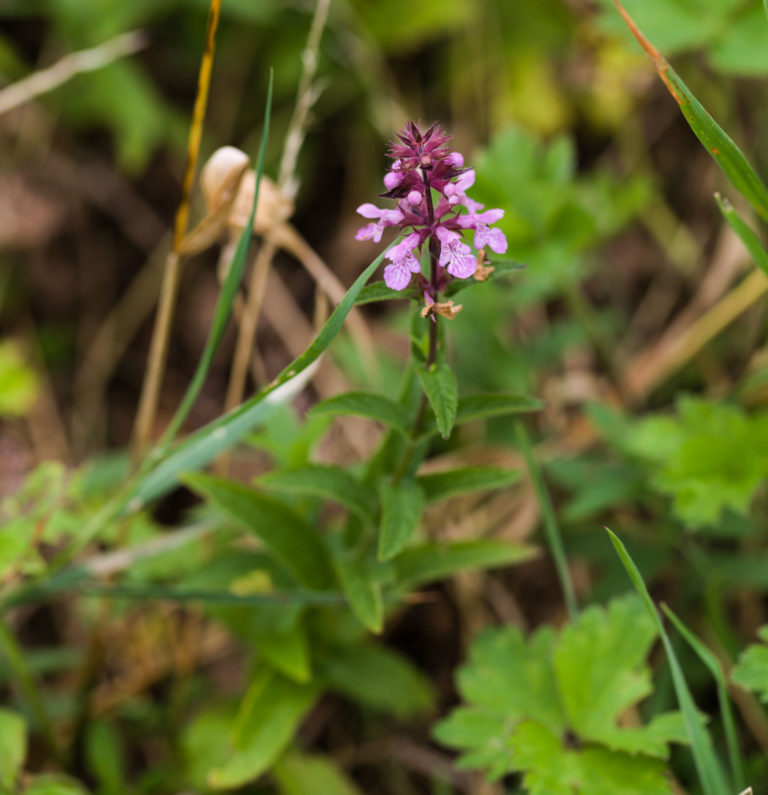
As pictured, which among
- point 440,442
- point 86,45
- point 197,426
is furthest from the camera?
point 197,426

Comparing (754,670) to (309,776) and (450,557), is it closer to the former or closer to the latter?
(450,557)

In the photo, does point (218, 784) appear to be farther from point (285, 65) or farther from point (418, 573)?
point (285, 65)

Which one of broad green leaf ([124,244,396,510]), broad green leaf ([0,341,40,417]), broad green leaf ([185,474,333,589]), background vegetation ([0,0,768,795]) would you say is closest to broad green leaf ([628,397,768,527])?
background vegetation ([0,0,768,795])

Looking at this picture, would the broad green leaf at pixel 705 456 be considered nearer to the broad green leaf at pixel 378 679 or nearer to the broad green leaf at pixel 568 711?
the broad green leaf at pixel 568 711

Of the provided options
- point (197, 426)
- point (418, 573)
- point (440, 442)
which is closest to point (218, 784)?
point (418, 573)

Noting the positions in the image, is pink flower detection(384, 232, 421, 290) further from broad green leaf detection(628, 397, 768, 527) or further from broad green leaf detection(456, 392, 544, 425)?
A: broad green leaf detection(628, 397, 768, 527)

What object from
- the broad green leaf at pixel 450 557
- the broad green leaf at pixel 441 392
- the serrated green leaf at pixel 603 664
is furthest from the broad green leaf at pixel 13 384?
the serrated green leaf at pixel 603 664
